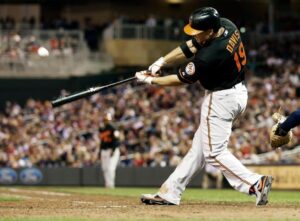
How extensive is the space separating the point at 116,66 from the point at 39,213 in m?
26.9

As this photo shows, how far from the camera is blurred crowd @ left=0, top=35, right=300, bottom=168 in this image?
26.9 meters

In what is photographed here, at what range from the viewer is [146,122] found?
29859 millimetres

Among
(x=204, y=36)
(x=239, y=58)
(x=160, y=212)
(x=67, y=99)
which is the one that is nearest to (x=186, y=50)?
(x=204, y=36)

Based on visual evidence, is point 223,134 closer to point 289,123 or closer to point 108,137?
point 289,123

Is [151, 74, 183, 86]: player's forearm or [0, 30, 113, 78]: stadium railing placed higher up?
[0, 30, 113, 78]: stadium railing

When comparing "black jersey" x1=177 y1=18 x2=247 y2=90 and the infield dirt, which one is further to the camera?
"black jersey" x1=177 y1=18 x2=247 y2=90

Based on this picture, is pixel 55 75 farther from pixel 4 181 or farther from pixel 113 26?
pixel 4 181

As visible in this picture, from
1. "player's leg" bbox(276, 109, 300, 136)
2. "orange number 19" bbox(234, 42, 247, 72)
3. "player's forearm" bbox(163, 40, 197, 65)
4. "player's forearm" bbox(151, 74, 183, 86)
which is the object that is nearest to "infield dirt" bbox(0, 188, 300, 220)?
"player's leg" bbox(276, 109, 300, 136)

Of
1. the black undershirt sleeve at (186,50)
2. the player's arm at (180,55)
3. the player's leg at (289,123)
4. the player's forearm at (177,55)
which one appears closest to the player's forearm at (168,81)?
the player's arm at (180,55)

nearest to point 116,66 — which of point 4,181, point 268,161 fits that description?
point 4,181

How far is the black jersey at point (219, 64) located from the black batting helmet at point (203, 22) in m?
0.17

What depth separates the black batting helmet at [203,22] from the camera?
1048 cm

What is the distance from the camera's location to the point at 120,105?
3180 centimetres

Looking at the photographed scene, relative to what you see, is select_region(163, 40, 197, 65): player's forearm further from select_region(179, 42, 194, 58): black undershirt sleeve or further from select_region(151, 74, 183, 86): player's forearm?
select_region(151, 74, 183, 86): player's forearm
